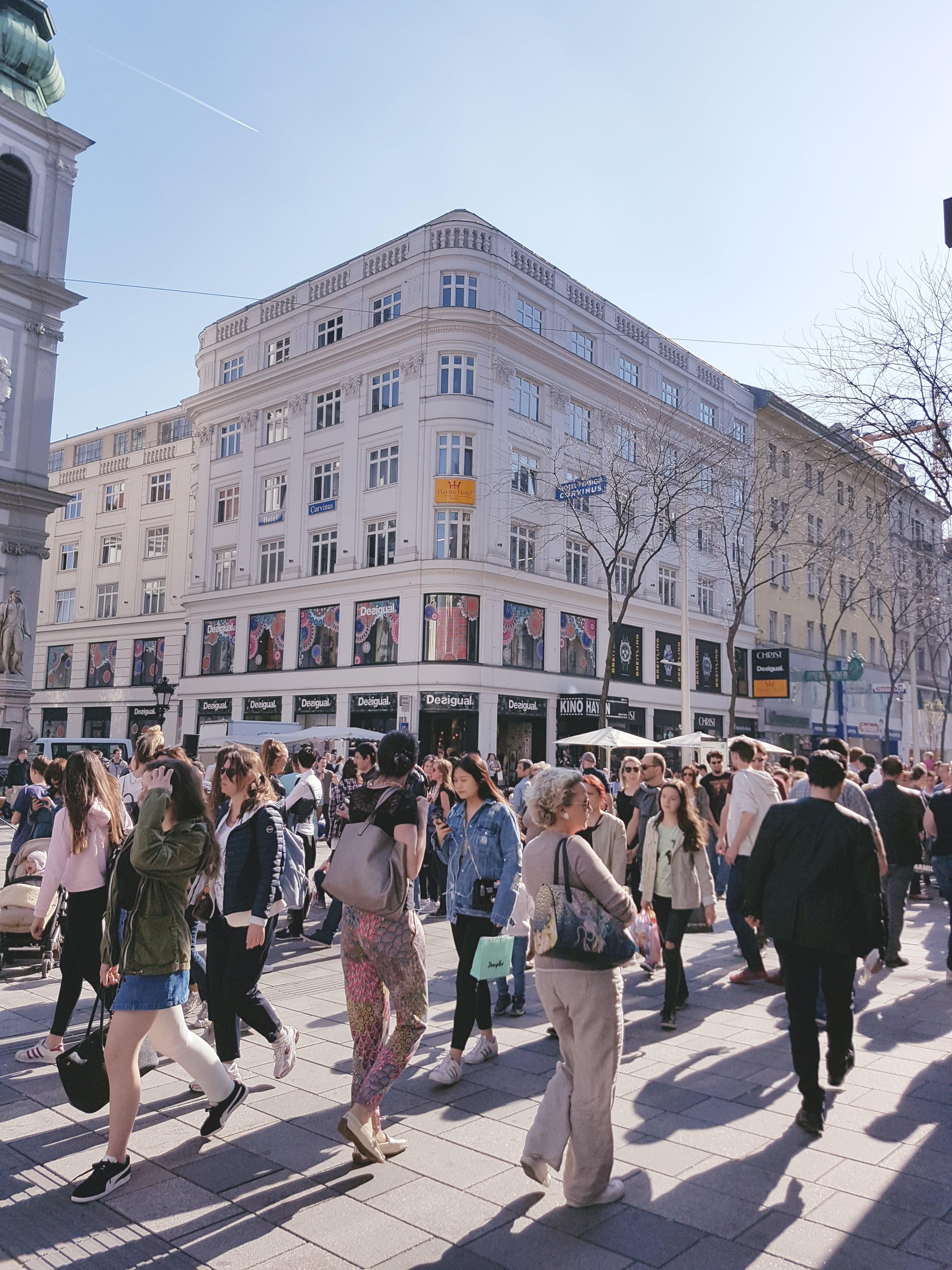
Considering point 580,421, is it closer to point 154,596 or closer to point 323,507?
point 323,507

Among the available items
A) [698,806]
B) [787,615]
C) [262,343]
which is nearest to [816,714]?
[787,615]

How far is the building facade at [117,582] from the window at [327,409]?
8.74m

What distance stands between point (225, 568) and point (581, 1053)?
3925 centimetres

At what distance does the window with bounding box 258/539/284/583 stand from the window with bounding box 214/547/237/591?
63.7 inches

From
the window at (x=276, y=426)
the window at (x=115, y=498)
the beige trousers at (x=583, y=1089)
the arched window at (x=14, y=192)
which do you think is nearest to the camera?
the beige trousers at (x=583, y=1089)

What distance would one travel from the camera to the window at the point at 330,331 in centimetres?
3806

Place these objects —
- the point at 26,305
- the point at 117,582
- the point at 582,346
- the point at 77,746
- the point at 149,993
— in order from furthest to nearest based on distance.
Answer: the point at 117,582 → the point at 582,346 → the point at 26,305 → the point at 77,746 → the point at 149,993

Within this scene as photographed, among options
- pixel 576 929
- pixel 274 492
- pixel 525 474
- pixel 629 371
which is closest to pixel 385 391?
pixel 525 474

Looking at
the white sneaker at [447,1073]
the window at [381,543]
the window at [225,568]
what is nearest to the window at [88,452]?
the window at [225,568]

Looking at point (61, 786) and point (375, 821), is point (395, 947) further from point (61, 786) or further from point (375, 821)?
point (61, 786)

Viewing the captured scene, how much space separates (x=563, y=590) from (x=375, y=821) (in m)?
32.5

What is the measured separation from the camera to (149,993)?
4.37 meters

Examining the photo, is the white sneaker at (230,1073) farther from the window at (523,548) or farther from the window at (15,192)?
the window at (15,192)

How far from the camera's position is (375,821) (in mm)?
4637
